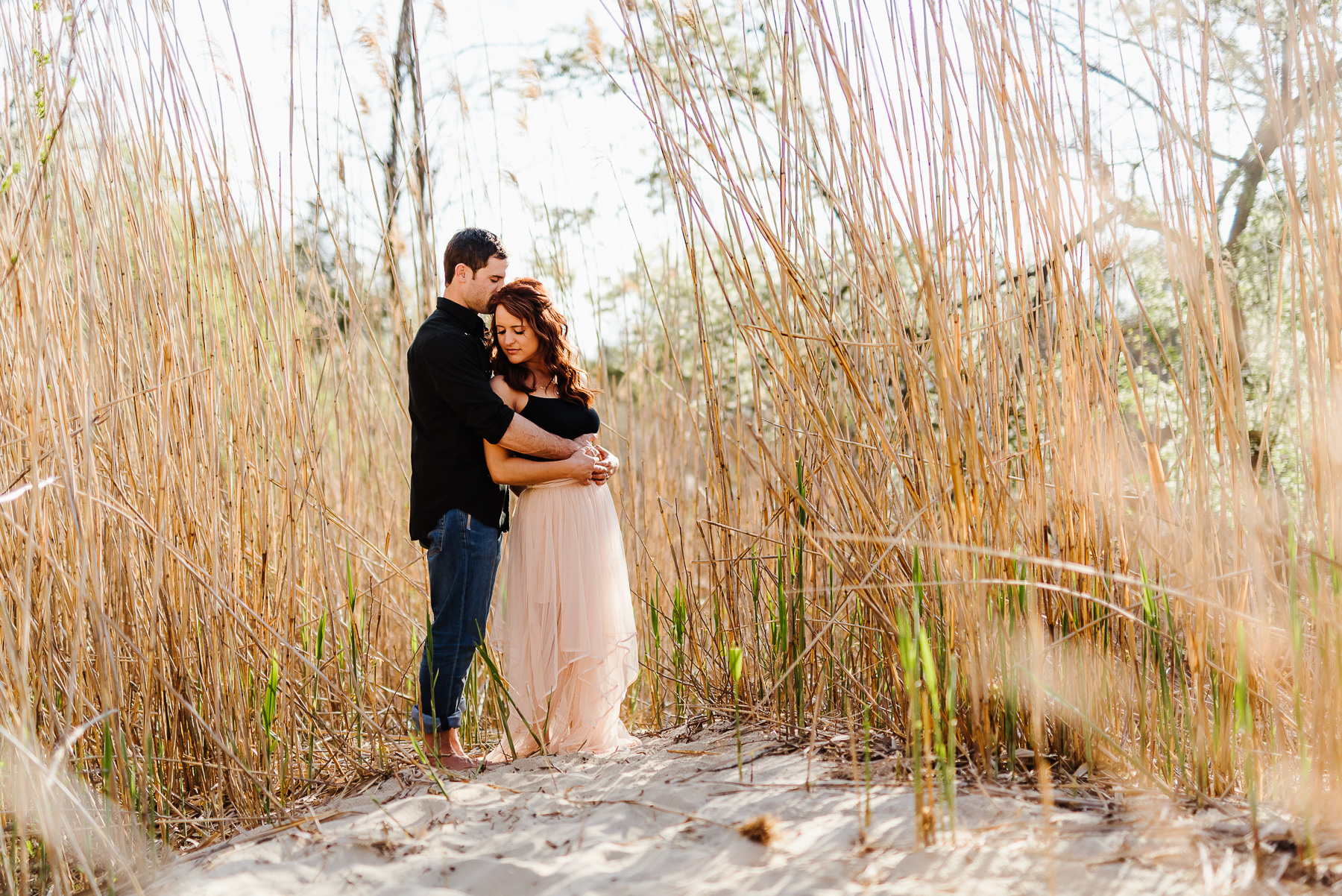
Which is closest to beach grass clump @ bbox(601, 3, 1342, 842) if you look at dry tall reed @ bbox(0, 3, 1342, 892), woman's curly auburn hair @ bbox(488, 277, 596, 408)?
dry tall reed @ bbox(0, 3, 1342, 892)

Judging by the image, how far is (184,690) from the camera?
1.62m

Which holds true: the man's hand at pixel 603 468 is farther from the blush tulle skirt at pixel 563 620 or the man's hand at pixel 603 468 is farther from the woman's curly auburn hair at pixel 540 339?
the woman's curly auburn hair at pixel 540 339

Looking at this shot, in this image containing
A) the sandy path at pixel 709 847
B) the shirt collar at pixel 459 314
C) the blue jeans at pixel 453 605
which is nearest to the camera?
the sandy path at pixel 709 847

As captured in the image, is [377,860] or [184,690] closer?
[377,860]

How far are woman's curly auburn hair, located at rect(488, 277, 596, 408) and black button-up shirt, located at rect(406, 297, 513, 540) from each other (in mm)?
82

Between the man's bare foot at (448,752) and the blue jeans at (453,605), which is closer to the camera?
the man's bare foot at (448,752)

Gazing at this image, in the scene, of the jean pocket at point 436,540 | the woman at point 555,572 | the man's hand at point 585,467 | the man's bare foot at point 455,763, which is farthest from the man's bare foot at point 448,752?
the man's hand at point 585,467

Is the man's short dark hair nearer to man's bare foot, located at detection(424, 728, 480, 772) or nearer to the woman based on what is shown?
the woman

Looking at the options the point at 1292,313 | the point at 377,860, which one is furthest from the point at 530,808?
the point at 1292,313

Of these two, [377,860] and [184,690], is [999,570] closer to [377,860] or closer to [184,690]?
[377,860]

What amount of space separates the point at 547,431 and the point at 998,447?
105 cm

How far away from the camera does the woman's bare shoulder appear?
2.13 m

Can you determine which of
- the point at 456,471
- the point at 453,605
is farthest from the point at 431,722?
the point at 456,471

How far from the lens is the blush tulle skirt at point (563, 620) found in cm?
215
